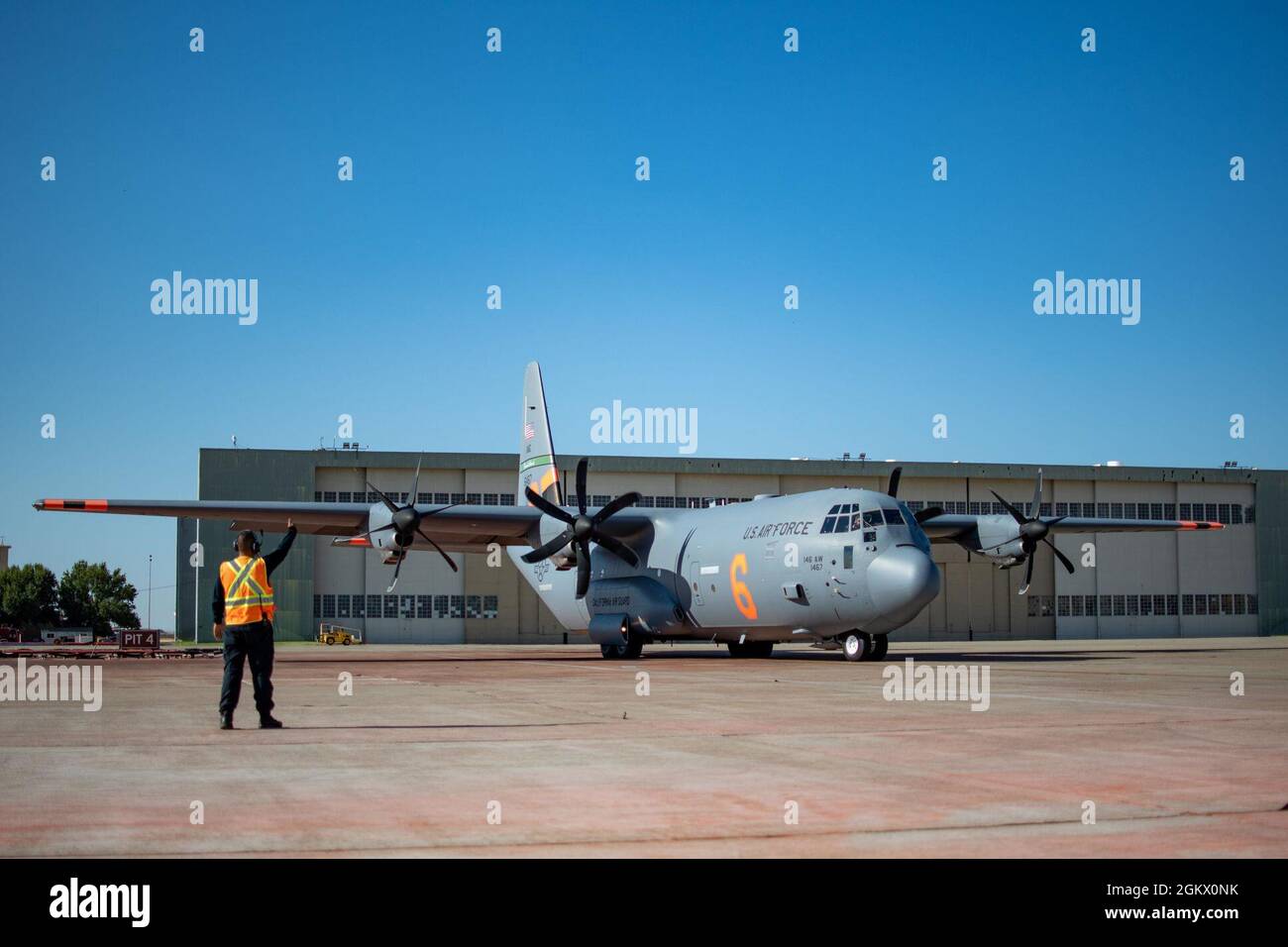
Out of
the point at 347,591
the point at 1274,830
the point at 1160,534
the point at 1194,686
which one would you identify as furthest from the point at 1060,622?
the point at 1274,830

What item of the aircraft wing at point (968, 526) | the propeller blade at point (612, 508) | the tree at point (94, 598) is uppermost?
the propeller blade at point (612, 508)

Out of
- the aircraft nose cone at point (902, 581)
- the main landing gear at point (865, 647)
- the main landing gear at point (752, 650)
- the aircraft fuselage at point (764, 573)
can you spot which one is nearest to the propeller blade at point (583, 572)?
the aircraft fuselage at point (764, 573)

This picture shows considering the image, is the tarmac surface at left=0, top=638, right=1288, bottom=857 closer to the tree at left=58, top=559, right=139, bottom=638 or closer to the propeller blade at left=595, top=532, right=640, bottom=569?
the propeller blade at left=595, top=532, right=640, bottom=569

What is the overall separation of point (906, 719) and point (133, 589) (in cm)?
15367

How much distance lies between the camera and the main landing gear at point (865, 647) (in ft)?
96.2

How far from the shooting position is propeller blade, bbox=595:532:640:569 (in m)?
33.8

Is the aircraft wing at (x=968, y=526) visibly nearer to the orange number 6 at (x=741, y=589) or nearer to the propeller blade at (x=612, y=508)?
the orange number 6 at (x=741, y=589)

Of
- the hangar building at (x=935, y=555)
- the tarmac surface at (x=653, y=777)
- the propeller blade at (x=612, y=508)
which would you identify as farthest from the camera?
the hangar building at (x=935, y=555)

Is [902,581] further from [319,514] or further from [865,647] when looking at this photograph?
[319,514]

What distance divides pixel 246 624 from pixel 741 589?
1981 centimetres

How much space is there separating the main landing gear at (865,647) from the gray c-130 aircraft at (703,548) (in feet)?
0.12

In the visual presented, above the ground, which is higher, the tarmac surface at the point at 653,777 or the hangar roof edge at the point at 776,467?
the hangar roof edge at the point at 776,467
